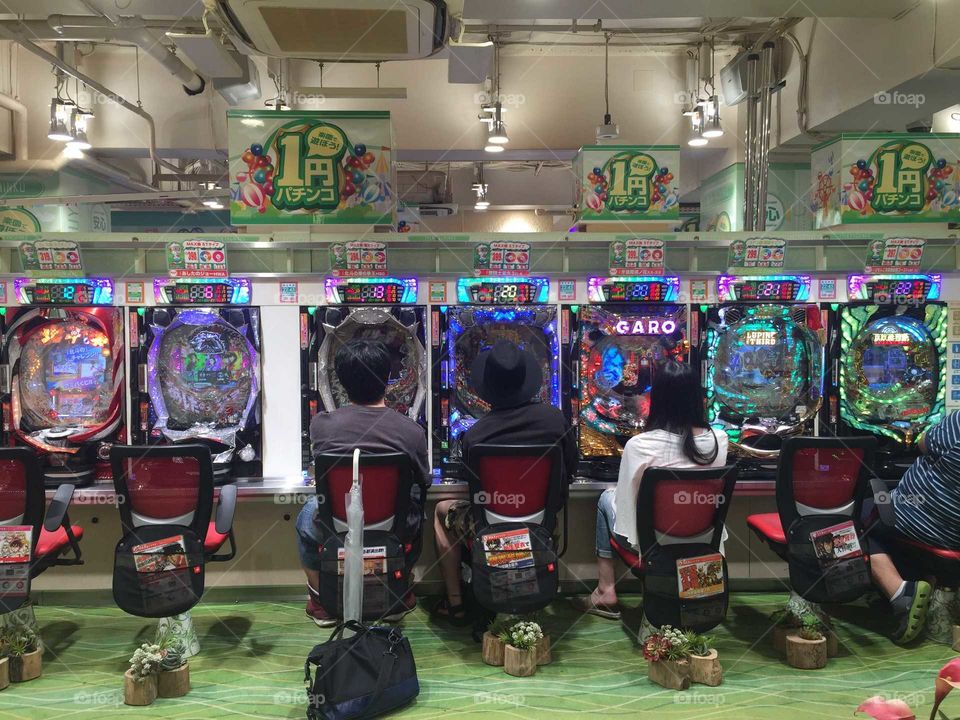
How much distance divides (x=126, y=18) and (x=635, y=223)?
14.3 feet

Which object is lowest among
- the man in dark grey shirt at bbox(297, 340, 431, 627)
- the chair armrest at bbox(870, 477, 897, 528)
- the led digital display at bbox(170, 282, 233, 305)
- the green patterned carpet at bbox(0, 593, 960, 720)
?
the green patterned carpet at bbox(0, 593, 960, 720)

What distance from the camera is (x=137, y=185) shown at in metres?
10.5

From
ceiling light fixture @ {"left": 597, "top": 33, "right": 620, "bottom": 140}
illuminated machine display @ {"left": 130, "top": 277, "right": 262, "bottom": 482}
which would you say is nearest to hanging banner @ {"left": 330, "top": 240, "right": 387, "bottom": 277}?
illuminated machine display @ {"left": 130, "top": 277, "right": 262, "bottom": 482}

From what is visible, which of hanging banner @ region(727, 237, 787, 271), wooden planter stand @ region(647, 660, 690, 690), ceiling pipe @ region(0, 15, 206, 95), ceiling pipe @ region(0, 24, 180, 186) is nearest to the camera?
wooden planter stand @ region(647, 660, 690, 690)

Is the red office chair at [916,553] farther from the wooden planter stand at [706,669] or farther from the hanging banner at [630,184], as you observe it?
the hanging banner at [630,184]

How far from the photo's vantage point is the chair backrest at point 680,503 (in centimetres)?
286

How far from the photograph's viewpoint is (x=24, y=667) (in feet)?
9.87

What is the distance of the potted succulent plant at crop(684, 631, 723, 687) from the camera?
293 cm

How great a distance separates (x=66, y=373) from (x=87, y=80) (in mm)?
4249

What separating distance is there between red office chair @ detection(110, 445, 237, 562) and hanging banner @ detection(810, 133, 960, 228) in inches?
143

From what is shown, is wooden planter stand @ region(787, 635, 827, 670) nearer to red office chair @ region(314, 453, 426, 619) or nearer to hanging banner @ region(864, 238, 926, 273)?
red office chair @ region(314, 453, 426, 619)

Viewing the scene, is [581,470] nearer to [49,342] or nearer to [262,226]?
[262,226]

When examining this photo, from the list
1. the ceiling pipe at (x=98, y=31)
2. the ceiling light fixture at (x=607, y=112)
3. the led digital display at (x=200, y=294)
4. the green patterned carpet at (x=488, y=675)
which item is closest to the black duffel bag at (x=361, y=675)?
the green patterned carpet at (x=488, y=675)

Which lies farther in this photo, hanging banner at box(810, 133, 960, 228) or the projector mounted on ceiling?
hanging banner at box(810, 133, 960, 228)
